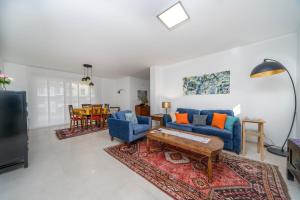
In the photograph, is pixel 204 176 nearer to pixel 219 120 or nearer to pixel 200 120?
pixel 219 120

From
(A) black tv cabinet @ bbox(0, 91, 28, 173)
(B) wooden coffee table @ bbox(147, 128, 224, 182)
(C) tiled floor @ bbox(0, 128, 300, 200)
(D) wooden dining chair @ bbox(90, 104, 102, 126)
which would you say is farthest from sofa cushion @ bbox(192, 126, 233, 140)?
(D) wooden dining chair @ bbox(90, 104, 102, 126)

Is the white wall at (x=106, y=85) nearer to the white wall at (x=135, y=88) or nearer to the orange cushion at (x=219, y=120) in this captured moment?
the white wall at (x=135, y=88)

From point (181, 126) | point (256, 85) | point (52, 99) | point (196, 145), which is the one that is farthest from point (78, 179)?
point (52, 99)

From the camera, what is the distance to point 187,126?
3299mm

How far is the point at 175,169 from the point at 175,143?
42cm

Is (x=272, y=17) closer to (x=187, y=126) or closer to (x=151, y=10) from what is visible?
(x=151, y=10)

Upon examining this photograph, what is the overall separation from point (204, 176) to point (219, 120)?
164 cm

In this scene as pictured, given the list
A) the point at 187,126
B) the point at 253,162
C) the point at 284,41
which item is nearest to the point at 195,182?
the point at 253,162

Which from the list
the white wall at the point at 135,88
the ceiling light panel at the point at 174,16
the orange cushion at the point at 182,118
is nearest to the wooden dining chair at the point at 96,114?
the white wall at the point at 135,88

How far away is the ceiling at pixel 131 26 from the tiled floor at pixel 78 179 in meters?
2.57

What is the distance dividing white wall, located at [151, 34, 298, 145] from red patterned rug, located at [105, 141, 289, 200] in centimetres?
141

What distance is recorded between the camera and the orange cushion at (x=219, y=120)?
118 inches

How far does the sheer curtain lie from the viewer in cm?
512

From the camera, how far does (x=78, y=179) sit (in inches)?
72.4
